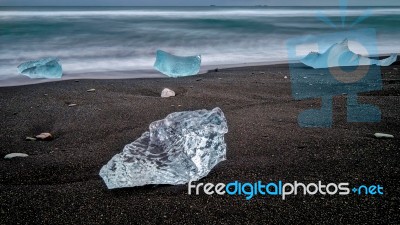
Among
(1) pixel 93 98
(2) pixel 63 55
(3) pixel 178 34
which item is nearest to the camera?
(1) pixel 93 98

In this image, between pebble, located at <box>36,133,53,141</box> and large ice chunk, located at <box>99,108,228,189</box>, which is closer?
large ice chunk, located at <box>99,108,228,189</box>

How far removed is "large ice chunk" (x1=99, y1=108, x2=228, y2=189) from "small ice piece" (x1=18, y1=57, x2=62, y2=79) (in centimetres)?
349

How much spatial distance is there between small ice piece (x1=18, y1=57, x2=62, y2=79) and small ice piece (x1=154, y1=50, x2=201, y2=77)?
159cm

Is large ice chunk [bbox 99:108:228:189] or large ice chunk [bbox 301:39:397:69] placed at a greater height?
large ice chunk [bbox 301:39:397:69]

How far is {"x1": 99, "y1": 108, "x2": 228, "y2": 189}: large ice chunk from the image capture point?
1461 millimetres

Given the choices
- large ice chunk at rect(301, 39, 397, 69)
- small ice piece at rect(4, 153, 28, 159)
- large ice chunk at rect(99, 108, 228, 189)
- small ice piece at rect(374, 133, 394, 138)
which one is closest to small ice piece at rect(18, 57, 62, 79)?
small ice piece at rect(4, 153, 28, 159)

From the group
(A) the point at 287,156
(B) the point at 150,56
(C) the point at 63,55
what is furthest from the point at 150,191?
(C) the point at 63,55

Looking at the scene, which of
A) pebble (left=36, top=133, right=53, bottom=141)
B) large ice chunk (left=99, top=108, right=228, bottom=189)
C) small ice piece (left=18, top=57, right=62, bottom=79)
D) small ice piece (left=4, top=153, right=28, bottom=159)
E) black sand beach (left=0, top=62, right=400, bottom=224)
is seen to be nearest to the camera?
black sand beach (left=0, top=62, right=400, bottom=224)

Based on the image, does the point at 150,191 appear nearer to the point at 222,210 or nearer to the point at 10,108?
the point at 222,210

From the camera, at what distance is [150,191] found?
1.41m

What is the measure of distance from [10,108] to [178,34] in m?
9.89

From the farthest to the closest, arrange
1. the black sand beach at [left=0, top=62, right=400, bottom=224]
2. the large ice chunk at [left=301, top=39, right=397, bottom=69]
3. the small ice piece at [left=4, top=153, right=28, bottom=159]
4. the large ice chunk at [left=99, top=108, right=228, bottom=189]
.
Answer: the large ice chunk at [left=301, top=39, right=397, bottom=69], the small ice piece at [left=4, top=153, right=28, bottom=159], the large ice chunk at [left=99, top=108, right=228, bottom=189], the black sand beach at [left=0, top=62, right=400, bottom=224]

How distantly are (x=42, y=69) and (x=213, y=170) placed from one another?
13.5 feet

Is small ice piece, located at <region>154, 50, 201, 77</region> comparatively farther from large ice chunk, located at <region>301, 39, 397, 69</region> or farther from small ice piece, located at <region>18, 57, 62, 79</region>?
large ice chunk, located at <region>301, 39, 397, 69</region>
